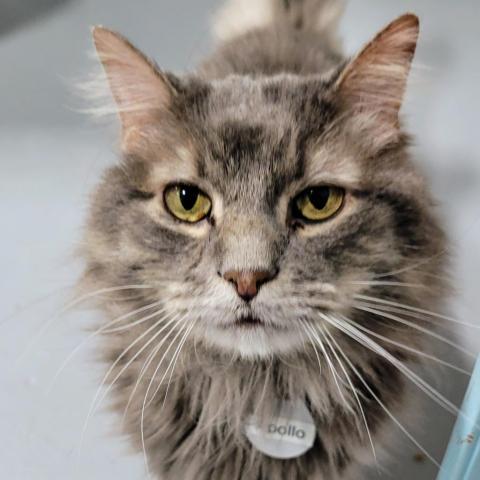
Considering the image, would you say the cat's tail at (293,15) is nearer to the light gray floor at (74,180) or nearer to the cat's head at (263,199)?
the light gray floor at (74,180)

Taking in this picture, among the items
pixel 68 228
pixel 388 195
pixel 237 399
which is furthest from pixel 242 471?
pixel 68 228

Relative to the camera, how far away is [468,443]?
3.06ft

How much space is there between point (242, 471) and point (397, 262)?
0.41 meters

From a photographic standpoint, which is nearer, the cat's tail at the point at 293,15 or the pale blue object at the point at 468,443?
the pale blue object at the point at 468,443

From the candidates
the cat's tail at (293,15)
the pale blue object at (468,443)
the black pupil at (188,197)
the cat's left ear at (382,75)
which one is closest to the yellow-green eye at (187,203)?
the black pupil at (188,197)

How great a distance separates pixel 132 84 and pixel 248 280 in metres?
0.35

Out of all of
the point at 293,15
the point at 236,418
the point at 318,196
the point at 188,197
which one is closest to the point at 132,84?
the point at 188,197

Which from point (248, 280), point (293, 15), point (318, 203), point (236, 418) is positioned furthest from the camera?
point (293, 15)

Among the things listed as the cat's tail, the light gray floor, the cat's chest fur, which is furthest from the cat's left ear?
the cat's tail

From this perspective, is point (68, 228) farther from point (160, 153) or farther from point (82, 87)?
point (160, 153)

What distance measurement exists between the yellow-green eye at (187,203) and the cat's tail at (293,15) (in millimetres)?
830

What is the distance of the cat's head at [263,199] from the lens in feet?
2.74

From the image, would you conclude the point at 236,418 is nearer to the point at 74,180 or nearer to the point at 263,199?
the point at 263,199

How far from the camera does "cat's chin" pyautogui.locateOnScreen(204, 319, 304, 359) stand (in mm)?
850
